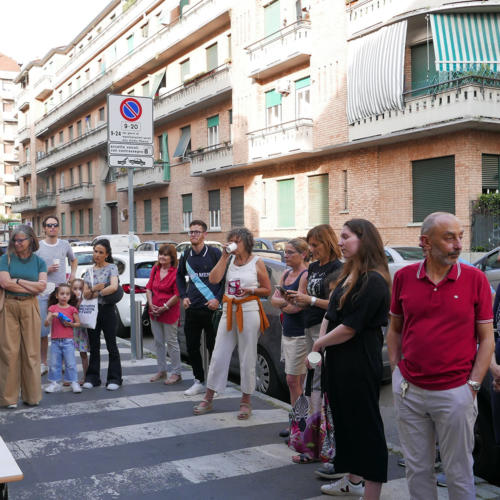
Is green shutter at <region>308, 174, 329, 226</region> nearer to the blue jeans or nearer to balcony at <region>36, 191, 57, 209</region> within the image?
the blue jeans

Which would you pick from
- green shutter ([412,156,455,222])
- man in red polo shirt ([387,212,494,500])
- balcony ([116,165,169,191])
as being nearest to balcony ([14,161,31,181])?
balcony ([116,165,169,191])

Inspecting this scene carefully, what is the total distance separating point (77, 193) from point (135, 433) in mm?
42179

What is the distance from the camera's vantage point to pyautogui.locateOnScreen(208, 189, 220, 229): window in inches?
1165

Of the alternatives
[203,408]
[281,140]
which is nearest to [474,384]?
[203,408]

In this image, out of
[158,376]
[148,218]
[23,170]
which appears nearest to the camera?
[158,376]

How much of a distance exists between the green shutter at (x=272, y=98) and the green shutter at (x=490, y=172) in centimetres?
929

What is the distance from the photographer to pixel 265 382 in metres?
7.10

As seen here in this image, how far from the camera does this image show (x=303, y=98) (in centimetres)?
2348

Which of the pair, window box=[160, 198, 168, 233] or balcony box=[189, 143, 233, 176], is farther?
window box=[160, 198, 168, 233]

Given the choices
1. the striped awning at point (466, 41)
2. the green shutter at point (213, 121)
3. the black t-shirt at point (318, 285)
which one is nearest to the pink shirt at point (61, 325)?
the black t-shirt at point (318, 285)

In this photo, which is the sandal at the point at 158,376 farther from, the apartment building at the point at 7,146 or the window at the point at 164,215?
the apartment building at the point at 7,146

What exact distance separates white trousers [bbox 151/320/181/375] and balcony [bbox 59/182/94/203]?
1494 inches

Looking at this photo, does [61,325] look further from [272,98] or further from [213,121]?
[213,121]

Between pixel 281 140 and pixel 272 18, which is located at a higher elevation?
pixel 272 18
